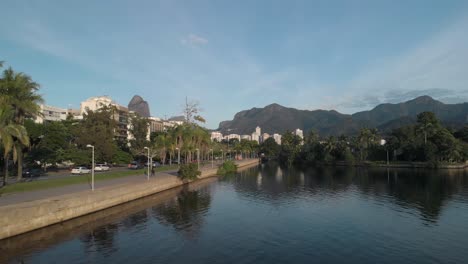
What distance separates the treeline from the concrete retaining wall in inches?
3641

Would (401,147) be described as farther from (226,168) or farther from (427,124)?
(226,168)

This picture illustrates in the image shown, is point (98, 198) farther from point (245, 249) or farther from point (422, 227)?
point (422, 227)

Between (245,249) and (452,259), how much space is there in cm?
1407

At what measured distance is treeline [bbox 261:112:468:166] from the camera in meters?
94.0

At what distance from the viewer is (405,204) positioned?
3825cm

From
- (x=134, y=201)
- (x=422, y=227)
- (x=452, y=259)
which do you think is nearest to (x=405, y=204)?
(x=422, y=227)

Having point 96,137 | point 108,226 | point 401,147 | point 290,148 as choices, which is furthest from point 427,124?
point 108,226

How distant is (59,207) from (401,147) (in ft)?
356

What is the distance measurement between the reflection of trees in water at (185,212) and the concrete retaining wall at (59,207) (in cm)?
507

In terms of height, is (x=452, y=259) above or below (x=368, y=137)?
below

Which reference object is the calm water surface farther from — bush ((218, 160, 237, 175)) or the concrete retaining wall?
bush ((218, 160, 237, 175))

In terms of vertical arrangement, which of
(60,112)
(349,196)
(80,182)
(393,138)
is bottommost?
(349,196)

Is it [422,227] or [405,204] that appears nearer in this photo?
[422,227]

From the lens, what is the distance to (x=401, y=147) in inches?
4151
